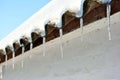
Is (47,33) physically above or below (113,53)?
above

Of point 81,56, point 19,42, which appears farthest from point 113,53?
point 19,42

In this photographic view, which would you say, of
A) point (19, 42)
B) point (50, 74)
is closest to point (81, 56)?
point (50, 74)

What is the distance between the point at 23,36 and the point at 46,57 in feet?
1.73

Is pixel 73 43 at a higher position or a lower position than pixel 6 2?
lower

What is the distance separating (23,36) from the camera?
Answer: 443 centimetres

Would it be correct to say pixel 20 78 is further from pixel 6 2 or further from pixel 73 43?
pixel 6 2

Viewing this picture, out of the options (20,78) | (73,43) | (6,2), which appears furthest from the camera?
(6,2)

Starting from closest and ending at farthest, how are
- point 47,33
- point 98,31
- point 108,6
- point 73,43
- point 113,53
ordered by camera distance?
1. point 108,6
2. point 113,53
3. point 98,31
4. point 47,33
5. point 73,43

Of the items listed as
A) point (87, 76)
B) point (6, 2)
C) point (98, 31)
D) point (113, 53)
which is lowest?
point (87, 76)

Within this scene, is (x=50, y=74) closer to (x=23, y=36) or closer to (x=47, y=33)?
(x=23, y=36)

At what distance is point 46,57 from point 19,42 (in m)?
0.47

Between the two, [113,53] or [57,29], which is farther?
[57,29]

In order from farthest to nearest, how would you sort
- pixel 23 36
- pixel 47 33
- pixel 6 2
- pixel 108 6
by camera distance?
1. pixel 6 2
2. pixel 23 36
3. pixel 47 33
4. pixel 108 6

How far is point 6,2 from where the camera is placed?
1116 cm
